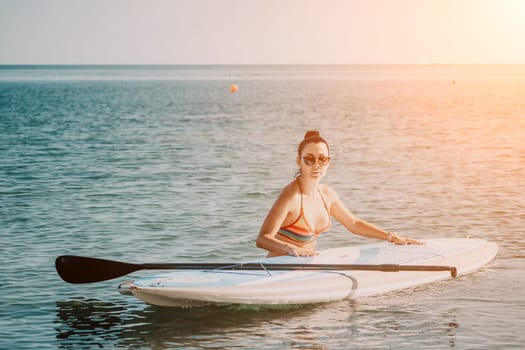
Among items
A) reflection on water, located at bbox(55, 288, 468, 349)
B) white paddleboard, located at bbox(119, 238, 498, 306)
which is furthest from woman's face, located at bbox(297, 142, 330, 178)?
reflection on water, located at bbox(55, 288, 468, 349)

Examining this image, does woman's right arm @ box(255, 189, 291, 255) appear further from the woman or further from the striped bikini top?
the striped bikini top

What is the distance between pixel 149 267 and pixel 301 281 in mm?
1523

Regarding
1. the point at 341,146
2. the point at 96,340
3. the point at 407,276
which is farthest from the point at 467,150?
the point at 96,340

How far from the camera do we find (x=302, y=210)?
10.0 metres

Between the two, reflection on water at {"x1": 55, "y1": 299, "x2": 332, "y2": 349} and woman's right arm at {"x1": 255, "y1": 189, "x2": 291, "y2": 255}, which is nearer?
reflection on water at {"x1": 55, "y1": 299, "x2": 332, "y2": 349}

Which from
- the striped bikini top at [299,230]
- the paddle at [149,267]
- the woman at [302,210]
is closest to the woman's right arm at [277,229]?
the woman at [302,210]

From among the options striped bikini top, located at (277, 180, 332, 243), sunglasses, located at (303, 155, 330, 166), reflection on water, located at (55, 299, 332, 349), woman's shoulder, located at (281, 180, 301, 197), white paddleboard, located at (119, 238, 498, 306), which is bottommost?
reflection on water, located at (55, 299, 332, 349)

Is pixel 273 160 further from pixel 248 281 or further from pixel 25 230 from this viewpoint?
pixel 248 281

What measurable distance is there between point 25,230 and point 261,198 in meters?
5.08

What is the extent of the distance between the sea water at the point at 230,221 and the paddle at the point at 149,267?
43cm

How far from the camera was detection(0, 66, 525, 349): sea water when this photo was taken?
9242mm

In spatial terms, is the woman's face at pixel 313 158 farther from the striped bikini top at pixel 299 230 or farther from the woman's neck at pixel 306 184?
the striped bikini top at pixel 299 230

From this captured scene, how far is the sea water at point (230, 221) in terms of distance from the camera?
9.24 metres

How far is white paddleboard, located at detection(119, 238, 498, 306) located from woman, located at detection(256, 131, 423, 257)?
185 millimetres
